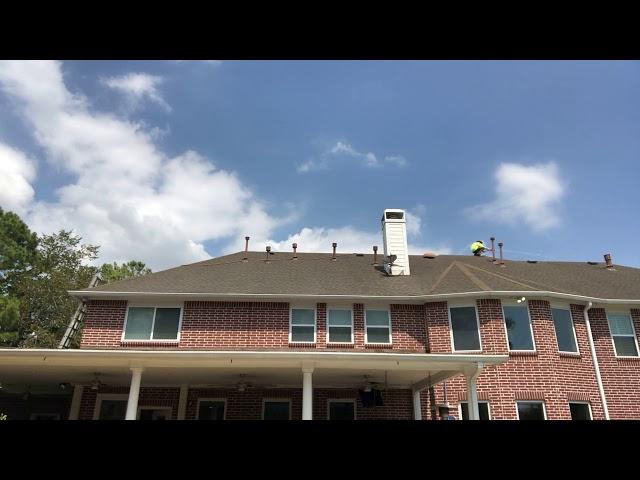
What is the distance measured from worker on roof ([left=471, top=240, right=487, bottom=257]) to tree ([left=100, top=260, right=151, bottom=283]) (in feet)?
102

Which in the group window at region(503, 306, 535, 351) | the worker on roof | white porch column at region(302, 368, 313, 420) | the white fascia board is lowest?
white porch column at region(302, 368, 313, 420)

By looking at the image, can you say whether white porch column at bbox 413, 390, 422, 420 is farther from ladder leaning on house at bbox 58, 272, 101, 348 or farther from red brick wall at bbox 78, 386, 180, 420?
ladder leaning on house at bbox 58, 272, 101, 348

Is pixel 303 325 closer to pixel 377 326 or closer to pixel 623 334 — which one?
pixel 377 326

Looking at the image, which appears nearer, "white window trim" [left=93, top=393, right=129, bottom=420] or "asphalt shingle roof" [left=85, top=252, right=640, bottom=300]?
"white window trim" [left=93, top=393, right=129, bottom=420]

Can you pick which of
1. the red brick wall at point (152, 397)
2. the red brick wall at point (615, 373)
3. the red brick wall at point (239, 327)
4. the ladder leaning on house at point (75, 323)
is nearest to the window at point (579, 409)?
the red brick wall at point (615, 373)

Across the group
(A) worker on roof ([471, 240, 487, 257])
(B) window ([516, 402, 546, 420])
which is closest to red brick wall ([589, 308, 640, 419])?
(B) window ([516, 402, 546, 420])

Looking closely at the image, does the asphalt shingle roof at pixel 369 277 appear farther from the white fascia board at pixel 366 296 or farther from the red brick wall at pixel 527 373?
the red brick wall at pixel 527 373

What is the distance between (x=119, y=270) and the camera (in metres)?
46.5

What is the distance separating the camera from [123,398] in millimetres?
15023

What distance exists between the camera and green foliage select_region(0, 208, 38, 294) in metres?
34.8

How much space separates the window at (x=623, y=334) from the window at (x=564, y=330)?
1.67m

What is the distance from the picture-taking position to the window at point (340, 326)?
52.0 ft

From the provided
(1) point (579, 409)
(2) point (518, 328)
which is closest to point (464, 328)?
(2) point (518, 328)

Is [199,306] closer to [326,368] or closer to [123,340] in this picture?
[123,340]
